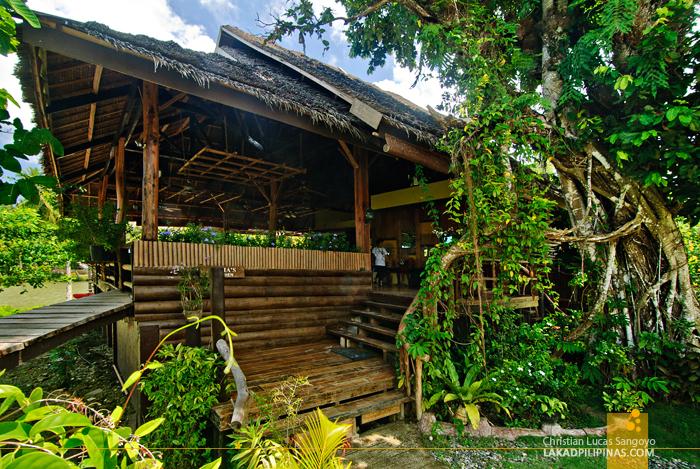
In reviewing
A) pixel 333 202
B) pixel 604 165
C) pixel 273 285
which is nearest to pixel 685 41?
pixel 604 165

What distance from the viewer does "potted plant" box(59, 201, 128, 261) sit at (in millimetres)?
6012

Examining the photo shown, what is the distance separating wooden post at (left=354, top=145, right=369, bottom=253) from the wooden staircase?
3.67 feet

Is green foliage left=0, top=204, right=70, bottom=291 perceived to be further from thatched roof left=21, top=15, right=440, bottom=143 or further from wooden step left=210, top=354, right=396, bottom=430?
wooden step left=210, top=354, right=396, bottom=430

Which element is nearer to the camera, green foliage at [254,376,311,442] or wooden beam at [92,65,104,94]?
green foliage at [254,376,311,442]

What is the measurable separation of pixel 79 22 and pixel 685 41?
6.84 meters

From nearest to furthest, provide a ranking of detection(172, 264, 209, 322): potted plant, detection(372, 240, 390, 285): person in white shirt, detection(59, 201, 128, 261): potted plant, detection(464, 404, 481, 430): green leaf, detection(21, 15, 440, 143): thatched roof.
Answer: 1. detection(21, 15, 440, 143): thatched roof
2. detection(464, 404, 481, 430): green leaf
3. detection(172, 264, 209, 322): potted plant
4. detection(59, 201, 128, 261): potted plant
5. detection(372, 240, 390, 285): person in white shirt

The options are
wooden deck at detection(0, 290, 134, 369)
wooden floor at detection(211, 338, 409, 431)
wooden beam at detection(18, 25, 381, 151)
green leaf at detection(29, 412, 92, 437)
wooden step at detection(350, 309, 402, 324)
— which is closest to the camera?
green leaf at detection(29, 412, 92, 437)

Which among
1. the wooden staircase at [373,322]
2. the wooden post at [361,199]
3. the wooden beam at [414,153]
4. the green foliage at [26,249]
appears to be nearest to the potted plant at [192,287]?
the wooden staircase at [373,322]

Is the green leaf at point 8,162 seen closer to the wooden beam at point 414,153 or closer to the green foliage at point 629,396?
the wooden beam at point 414,153

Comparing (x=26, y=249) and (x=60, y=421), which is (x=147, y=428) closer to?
(x=60, y=421)

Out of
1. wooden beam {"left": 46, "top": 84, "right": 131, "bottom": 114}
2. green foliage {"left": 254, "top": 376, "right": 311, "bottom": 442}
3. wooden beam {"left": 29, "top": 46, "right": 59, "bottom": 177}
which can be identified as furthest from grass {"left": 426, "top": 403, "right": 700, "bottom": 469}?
wooden beam {"left": 46, "top": 84, "right": 131, "bottom": 114}

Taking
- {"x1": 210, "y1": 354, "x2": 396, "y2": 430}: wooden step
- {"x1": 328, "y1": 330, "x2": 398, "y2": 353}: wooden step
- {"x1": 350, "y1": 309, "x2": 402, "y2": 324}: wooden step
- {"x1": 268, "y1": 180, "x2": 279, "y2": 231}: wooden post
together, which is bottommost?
{"x1": 210, "y1": 354, "x2": 396, "y2": 430}: wooden step

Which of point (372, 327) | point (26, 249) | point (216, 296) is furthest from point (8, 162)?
point (26, 249)

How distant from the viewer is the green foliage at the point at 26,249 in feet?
25.4
